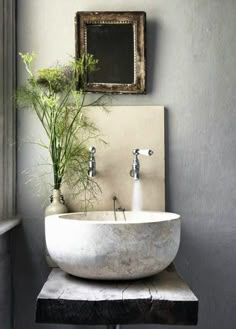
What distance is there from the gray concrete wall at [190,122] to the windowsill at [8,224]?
0.07 meters

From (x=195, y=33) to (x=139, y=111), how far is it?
1.36 feet

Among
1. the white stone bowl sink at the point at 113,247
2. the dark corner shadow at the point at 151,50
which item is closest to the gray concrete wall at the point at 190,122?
the dark corner shadow at the point at 151,50

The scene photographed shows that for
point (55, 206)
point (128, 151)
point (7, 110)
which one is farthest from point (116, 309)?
point (7, 110)

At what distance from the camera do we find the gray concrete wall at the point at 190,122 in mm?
1748

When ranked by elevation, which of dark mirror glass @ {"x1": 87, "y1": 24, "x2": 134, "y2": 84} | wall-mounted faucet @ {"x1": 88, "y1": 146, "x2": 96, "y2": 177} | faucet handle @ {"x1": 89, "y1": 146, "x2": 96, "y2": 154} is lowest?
wall-mounted faucet @ {"x1": 88, "y1": 146, "x2": 96, "y2": 177}

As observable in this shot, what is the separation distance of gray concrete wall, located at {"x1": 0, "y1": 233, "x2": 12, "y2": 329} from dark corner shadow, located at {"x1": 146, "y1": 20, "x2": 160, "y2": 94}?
873 millimetres

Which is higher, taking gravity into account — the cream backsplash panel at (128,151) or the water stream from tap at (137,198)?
the cream backsplash panel at (128,151)

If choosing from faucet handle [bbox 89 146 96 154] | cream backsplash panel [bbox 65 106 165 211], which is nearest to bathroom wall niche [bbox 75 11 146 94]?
cream backsplash panel [bbox 65 106 165 211]

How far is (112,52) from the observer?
5.73 feet

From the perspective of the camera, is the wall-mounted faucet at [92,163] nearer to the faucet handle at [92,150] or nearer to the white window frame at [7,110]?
the faucet handle at [92,150]

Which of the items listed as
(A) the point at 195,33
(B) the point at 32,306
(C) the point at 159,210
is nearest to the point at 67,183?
(C) the point at 159,210

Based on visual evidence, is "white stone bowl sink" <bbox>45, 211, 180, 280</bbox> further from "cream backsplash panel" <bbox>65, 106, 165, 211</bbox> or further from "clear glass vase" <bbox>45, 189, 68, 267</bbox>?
"cream backsplash panel" <bbox>65, 106, 165, 211</bbox>

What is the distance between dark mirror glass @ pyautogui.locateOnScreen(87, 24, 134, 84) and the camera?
1.74 metres

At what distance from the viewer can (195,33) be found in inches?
69.7
